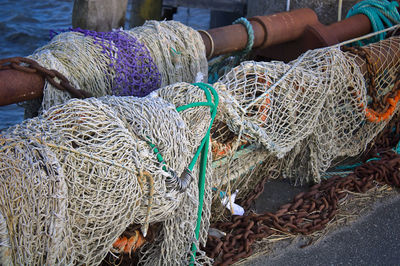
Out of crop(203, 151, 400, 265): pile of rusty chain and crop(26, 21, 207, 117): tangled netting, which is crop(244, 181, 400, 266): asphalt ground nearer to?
crop(203, 151, 400, 265): pile of rusty chain

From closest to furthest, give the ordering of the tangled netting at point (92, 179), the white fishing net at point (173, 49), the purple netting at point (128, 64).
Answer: the tangled netting at point (92, 179) < the purple netting at point (128, 64) < the white fishing net at point (173, 49)

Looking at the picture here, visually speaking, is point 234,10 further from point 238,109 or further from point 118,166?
point 118,166

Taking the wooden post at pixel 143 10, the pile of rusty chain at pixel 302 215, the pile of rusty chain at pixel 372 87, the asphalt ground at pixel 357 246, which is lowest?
the asphalt ground at pixel 357 246

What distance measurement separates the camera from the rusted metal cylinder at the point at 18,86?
7.29ft

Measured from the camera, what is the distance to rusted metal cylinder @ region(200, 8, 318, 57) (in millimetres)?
3189

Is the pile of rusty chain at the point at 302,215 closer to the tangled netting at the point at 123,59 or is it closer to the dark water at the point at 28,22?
the tangled netting at the point at 123,59

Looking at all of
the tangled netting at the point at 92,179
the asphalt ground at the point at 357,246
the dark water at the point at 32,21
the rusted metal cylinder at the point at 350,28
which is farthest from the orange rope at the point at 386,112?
A: the dark water at the point at 32,21

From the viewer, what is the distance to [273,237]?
8.19 feet

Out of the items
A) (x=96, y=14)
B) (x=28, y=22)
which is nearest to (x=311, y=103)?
(x=96, y=14)

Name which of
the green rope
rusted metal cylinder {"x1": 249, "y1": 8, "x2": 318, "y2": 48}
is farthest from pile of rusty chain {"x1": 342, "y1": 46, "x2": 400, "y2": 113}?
the green rope

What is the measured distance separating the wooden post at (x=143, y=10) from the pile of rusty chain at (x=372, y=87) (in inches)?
125

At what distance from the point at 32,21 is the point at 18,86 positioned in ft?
20.0

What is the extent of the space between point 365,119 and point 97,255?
195cm

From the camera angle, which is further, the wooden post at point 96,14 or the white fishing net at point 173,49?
the wooden post at point 96,14
